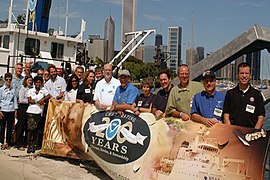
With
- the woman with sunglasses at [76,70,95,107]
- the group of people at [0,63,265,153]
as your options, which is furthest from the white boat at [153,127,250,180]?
the woman with sunglasses at [76,70,95,107]

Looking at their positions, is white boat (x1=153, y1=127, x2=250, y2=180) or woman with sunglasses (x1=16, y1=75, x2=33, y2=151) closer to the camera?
white boat (x1=153, y1=127, x2=250, y2=180)

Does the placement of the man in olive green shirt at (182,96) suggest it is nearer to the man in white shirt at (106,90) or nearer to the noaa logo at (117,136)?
the noaa logo at (117,136)

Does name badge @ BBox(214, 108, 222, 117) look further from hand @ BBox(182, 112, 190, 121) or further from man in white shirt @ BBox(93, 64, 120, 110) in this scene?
man in white shirt @ BBox(93, 64, 120, 110)

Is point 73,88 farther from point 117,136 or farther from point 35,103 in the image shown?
point 117,136

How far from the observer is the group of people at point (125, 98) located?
14.0ft

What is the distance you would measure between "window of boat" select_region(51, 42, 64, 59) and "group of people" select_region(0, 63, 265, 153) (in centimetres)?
948

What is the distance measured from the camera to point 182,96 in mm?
5066

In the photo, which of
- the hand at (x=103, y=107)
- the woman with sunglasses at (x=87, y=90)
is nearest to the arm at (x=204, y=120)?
the hand at (x=103, y=107)

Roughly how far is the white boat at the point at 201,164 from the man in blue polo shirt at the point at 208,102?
337mm

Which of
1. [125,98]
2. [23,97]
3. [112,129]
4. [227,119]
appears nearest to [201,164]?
[227,119]

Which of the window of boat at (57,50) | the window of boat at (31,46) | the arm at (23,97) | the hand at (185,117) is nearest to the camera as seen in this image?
the hand at (185,117)

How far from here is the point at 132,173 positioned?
17.2ft

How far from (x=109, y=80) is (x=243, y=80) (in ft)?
10.0

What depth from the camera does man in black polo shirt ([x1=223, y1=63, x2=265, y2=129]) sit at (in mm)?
4184
